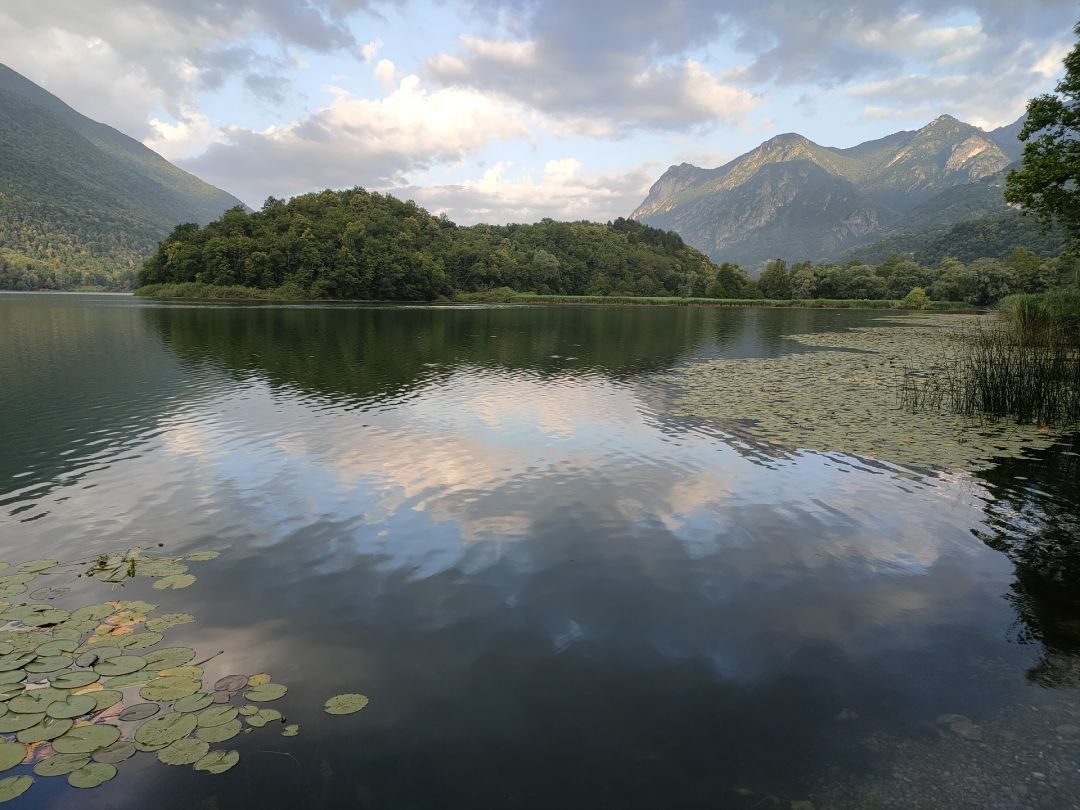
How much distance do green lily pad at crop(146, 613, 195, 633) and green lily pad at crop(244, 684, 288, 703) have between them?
2010 mm

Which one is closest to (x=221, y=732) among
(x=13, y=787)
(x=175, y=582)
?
(x=13, y=787)

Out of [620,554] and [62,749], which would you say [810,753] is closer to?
[620,554]

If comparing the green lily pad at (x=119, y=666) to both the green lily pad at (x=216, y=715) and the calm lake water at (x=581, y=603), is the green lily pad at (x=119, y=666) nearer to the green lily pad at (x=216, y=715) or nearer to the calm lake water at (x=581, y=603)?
the calm lake water at (x=581, y=603)

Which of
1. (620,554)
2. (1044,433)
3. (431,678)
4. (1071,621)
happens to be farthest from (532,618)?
(1044,433)

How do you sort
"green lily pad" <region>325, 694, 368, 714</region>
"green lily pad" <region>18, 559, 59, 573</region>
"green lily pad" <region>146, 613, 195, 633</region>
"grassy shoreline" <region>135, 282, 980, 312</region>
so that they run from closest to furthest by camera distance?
"green lily pad" <region>325, 694, 368, 714</region>, "green lily pad" <region>146, 613, 195, 633</region>, "green lily pad" <region>18, 559, 59, 573</region>, "grassy shoreline" <region>135, 282, 980, 312</region>

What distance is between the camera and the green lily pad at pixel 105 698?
5.73 metres

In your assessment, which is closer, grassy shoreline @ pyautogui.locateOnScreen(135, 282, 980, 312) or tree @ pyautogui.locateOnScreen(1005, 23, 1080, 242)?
tree @ pyautogui.locateOnScreen(1005, 23, 1080, 242)

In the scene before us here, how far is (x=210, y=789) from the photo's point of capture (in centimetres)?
493

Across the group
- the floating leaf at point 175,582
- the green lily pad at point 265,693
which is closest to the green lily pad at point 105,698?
the green lily pad at point 265,693

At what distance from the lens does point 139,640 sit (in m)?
6.97

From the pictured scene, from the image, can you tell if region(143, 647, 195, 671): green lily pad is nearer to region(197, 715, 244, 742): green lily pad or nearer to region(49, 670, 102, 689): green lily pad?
region(49, 670, 102, 689): green lily pad

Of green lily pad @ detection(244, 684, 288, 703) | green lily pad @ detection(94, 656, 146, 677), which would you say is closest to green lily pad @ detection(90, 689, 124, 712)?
green lily pad @ detection(94, 656, 146, 677)

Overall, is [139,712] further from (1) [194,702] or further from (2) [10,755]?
(2) [10,755]

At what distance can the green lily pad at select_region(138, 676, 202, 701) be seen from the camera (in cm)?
595
